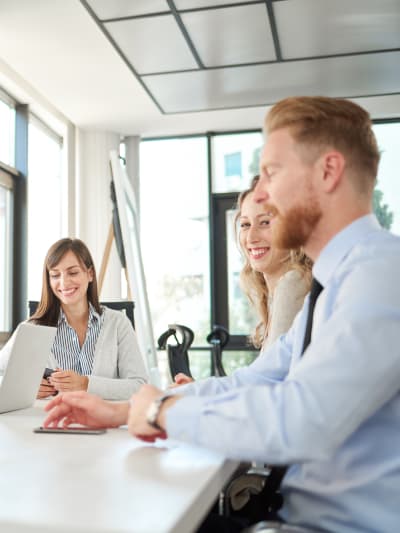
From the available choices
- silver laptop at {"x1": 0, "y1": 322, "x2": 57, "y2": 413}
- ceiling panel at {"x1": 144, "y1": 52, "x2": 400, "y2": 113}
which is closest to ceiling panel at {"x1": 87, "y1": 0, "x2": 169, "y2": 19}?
ceiling panel at {"x1": 144, "y1": 52, "x2": 400, "y2": 113}

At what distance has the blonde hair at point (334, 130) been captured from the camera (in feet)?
3.46

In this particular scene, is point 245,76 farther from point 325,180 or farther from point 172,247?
point 325,180

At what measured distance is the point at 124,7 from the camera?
3.48 meters

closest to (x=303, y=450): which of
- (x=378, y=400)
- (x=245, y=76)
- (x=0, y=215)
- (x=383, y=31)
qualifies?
(x=378, y=400)

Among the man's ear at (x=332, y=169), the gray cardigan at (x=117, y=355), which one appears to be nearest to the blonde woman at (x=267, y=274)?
the gray cardigan at (x=117, y=355)

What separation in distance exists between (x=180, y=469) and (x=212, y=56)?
3.71m

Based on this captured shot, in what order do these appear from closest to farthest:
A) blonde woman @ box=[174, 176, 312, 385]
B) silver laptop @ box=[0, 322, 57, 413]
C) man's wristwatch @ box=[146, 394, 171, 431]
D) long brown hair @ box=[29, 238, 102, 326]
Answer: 1. man's wristwatch @ box=[146, 394, 171, 431]
2. silver laptop @ box=[0, 322, 57, 413]
3. blonde woman @ box=[174, 176, 312, 385]
4. long brown hair @ box=[29, 238, 102, 326]

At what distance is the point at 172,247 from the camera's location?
19.8 feet

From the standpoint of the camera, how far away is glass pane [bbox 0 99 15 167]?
485 cm

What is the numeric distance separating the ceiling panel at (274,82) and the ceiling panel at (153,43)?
7.7 inches

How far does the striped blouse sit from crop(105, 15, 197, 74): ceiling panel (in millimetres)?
2073

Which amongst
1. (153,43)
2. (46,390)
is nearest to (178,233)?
(153,43)

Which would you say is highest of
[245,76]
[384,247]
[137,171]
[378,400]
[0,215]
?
[245,76]

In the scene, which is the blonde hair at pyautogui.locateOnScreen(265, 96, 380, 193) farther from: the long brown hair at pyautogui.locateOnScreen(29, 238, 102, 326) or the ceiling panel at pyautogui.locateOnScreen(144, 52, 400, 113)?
the ceiling panel at pyautogui.locateOnScreen(144, 52, 400, 113)
